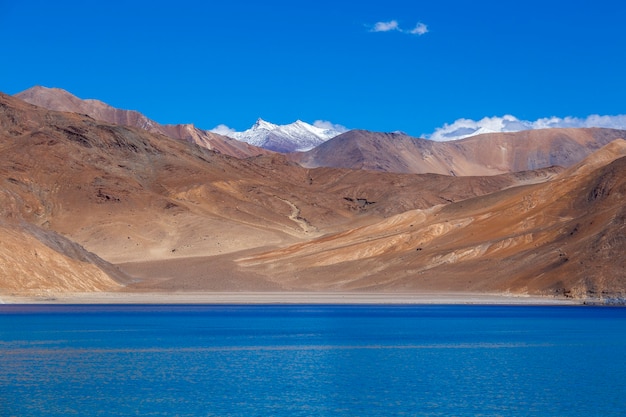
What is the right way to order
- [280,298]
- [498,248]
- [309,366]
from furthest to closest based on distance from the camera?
[498,248] → [280,298] → [309,366]

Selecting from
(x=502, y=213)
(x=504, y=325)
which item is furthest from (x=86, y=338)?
(x=502, y=213)

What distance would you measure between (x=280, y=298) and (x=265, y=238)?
5554cm

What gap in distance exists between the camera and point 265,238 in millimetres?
170875

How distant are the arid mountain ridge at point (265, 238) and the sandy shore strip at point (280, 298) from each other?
5.66ft

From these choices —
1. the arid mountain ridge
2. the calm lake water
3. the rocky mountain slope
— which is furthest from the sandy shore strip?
the calm lake water

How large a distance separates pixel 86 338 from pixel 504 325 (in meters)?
31.2

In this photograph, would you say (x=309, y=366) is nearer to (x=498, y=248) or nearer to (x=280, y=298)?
(x=280, y=298)

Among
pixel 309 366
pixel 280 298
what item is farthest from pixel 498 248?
pixel 309 366

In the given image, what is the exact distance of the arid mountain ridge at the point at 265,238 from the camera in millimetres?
107438

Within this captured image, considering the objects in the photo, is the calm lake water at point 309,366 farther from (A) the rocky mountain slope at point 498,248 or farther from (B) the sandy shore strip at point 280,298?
(A) the rocky mountain slope at point 498,248

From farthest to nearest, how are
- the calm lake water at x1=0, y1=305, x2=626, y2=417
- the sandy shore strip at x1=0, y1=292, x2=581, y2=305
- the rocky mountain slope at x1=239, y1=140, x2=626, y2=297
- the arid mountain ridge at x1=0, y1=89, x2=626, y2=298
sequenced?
the rocky mountain slope at x1=239, y1=140, x2=626, y2=297
the arid mountain ridge at x1=0, y1=89, x2=626, y2=298
the sandy shore strip at x1=0, y1=292, x2=581, y2=305
the calm lake water at x1=0, y1=305, x2=626, y2=417

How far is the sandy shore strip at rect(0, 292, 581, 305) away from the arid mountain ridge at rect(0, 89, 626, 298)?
1.72 meters

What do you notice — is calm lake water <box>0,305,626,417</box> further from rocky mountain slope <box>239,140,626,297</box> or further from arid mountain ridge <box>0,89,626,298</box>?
rocky mountain slope <box>239,140,626,297</box>

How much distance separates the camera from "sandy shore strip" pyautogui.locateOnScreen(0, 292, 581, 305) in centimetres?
9956
